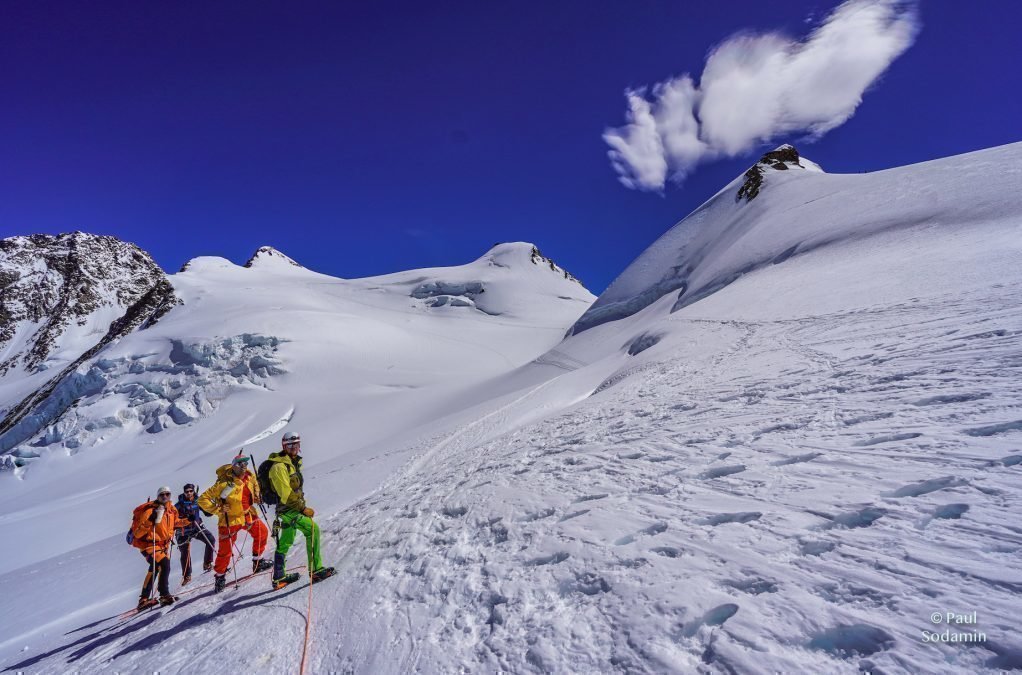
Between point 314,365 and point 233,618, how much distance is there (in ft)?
100.0

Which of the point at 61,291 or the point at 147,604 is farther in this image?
the point at 61,291

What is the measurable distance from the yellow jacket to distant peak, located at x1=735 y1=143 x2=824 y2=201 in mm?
39214

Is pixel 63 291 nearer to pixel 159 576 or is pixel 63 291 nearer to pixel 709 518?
pixel 159 576

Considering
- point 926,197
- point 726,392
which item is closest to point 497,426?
point 726,392

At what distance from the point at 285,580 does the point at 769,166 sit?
49385mm

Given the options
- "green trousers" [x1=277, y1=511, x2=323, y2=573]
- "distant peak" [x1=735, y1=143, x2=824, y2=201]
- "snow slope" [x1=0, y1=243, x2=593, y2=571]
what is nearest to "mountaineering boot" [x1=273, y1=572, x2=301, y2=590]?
"green trousers" [x1=277, y1=511, x2=323, y2=573]

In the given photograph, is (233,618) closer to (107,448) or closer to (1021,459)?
(1021,459)

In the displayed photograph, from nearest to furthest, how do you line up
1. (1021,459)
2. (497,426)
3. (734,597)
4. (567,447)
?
(734,597)
(1021,459)
(567,447)
(497,426)

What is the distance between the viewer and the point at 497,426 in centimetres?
1306

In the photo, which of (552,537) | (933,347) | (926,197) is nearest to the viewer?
(552,537)

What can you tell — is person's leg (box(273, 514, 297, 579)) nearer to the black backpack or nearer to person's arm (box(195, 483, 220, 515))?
the black backpack

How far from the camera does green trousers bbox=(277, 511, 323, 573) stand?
4.96 metres

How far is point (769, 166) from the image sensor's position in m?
41.4

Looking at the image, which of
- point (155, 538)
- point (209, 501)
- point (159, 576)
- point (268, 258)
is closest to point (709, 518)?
point (209, 501)
